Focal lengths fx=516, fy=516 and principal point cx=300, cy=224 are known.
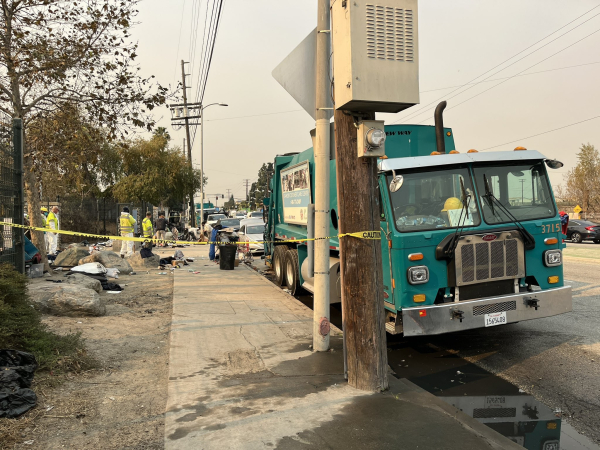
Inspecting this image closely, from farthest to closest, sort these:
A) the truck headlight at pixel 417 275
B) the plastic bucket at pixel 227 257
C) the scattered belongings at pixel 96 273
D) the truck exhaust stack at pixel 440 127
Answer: the plastic bucket at pixel 227 257
the scattered belongings at pixel 96 273
the truck exhaust stack at pixel 440 127
the truck headlight at pixel 417 275

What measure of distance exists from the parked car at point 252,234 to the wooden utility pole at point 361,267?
50.4ft

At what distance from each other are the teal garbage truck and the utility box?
128 centimetres

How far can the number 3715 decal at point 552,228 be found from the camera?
20.5ft

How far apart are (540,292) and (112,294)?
7976 mm

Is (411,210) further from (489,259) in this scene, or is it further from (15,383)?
(15,383)

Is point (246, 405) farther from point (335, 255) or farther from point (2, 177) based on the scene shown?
point (2, 177)

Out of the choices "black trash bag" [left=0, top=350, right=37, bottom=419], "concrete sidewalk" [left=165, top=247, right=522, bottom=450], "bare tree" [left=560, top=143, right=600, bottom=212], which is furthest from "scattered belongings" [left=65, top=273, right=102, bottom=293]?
"bare tree" [left=560, top=143, right=600, bottom=212]

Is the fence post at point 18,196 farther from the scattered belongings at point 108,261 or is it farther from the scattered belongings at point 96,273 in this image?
the scattered belongings at point 108,261

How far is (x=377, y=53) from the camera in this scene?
4359mm

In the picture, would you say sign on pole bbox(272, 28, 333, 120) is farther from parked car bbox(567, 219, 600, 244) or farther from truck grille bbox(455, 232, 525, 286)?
parked car bbox(567, 219, 600, 244)

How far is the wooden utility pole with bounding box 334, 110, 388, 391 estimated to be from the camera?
4.62 meters

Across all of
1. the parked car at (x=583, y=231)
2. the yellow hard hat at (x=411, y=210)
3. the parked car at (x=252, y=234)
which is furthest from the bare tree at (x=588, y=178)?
the yellow hard hat at (x=411, y=210)

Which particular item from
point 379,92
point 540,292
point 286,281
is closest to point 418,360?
point 540,292

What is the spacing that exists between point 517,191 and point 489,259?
108 cm
